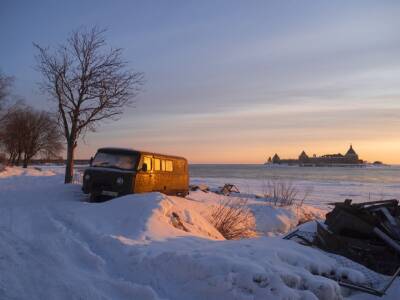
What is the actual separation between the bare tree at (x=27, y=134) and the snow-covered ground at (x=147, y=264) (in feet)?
136

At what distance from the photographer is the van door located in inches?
603

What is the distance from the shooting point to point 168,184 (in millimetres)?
18516

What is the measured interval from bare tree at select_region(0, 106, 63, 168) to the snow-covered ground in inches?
1636

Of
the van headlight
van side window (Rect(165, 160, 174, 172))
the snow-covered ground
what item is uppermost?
van side window (Rect(165, 160, 174, 172))

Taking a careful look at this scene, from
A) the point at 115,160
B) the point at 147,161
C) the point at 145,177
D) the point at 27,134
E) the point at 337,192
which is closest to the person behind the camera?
the point at 115,160

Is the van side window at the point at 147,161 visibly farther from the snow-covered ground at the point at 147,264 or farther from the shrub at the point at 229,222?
the snow-covered ground at the point at 147,264

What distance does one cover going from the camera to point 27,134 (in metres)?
50.0

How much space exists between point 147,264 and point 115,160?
9587 millimetres

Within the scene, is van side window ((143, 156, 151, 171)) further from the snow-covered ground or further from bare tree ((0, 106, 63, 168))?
bare tree ((0, 106, 63, 168))

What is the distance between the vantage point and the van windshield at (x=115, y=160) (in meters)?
15.5

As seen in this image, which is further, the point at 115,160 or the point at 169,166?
the point at 169,166

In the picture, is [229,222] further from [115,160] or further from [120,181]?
[115,160]

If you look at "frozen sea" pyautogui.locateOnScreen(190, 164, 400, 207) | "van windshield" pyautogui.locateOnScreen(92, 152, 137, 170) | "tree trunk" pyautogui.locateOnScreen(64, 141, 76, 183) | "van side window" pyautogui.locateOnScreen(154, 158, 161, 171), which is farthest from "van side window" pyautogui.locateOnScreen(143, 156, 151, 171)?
"frozen sea" pyautogui.locateOnScreen(190, 164, 400, 207)

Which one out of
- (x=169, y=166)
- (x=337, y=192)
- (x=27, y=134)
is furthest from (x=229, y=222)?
(x=27, y=134)
